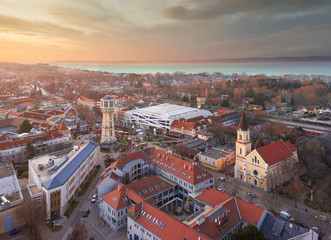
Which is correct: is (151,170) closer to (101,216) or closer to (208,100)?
(101,216)

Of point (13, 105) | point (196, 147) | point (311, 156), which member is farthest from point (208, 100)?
point (13, 105)

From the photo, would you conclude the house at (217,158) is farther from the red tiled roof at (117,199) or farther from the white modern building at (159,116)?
the white modern building at (159,116)

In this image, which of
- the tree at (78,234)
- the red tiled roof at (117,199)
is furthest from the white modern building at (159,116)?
the tree at (78,234)

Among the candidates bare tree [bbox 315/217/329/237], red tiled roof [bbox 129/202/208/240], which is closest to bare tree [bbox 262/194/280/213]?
bare tree [bbox 315/217/329/237]

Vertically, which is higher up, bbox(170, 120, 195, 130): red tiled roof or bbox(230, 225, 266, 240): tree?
bbox(230, 225, 266, 240): tree

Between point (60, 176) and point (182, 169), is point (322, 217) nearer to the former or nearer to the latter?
point (182, 169)

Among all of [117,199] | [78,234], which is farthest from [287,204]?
[78,234]

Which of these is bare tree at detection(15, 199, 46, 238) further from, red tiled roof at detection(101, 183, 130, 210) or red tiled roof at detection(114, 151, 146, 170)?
red tiled roof at detection(114, 151, 146, 170)
